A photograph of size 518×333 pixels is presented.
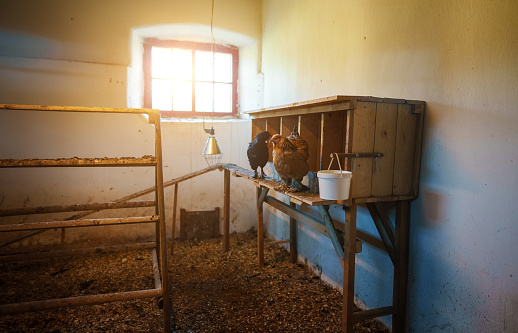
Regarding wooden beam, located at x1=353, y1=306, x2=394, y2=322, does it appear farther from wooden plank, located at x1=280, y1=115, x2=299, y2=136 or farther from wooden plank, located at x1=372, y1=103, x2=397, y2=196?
wooden plank, located at x1=280, y1=115, x2=299, y2=136

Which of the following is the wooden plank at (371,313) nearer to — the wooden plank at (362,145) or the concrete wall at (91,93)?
the wooden plank at (362,145)

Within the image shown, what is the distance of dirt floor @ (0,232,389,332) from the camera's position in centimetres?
252

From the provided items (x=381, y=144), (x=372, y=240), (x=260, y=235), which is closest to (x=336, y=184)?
(x=381, y=144)

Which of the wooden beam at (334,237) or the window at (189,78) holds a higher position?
the window at (189,78)

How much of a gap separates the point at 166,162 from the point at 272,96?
175 cm

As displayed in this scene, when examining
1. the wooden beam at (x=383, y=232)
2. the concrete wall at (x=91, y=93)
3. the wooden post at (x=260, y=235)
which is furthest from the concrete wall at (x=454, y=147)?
the concrete wall at (x=91, y=93)

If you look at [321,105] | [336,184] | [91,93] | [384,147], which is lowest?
[336,184]

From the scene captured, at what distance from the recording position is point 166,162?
4.44 meters

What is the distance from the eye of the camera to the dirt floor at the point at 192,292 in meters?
2.52

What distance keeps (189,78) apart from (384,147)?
355 centimetres

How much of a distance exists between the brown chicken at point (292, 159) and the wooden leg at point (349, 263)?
469 mm

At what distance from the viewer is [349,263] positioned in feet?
6.75

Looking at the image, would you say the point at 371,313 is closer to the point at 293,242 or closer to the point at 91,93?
the point at 293,242

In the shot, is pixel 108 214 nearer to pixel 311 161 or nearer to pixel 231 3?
pixel 311 161
